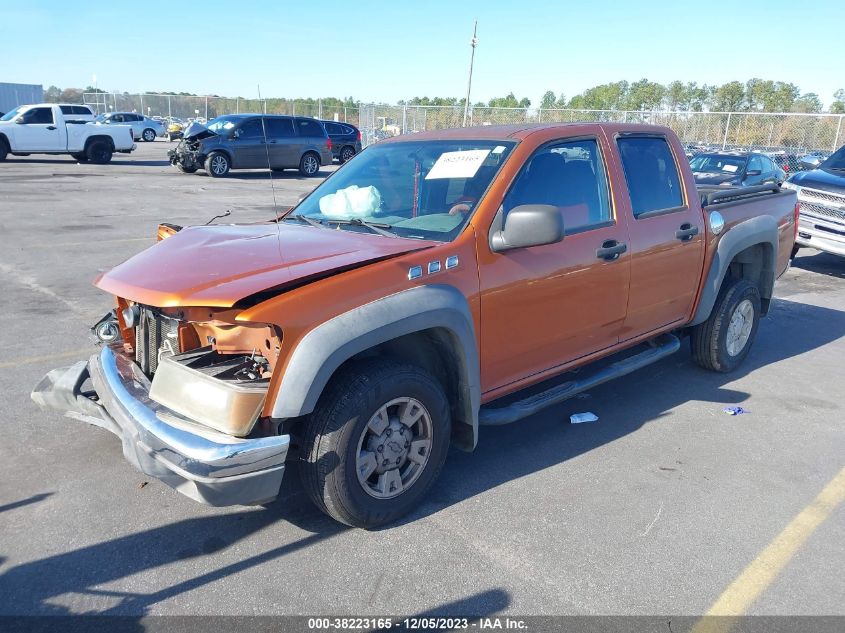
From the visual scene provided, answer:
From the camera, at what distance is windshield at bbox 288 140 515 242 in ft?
12.2

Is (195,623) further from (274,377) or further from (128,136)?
(128,136)

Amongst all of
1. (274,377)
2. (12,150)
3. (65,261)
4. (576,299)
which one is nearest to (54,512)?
(274,377)

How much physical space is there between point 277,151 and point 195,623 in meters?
21.0

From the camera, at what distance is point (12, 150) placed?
22.6 metres

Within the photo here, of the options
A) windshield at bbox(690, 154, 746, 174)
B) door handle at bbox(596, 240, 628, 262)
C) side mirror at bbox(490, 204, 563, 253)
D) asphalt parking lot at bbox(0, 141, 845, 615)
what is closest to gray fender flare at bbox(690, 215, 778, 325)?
asphalt parking lot at bbox(0, 141, 845, 615)

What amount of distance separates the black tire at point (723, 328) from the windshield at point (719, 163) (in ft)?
30.4

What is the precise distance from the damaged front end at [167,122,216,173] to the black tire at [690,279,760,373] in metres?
19.0

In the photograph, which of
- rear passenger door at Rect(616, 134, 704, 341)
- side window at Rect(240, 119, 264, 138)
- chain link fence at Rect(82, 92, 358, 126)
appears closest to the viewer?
rear passenger door at Rect(616, 134, 704, 341)

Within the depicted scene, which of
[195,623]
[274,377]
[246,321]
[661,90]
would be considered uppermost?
[661,90]

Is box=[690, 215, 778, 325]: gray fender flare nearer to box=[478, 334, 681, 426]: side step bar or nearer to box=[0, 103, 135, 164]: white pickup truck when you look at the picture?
box=[478, 334, 681, 426]: side step bar

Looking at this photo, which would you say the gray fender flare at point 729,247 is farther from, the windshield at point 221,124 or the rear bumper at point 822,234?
the windshield at point 221,124

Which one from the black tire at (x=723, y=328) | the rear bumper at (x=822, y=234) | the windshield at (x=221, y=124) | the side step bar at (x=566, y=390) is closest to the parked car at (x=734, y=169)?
the rear bumper at (x=822, y=234)

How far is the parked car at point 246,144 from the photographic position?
21406mm

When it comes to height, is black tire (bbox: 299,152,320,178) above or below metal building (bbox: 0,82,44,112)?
below
